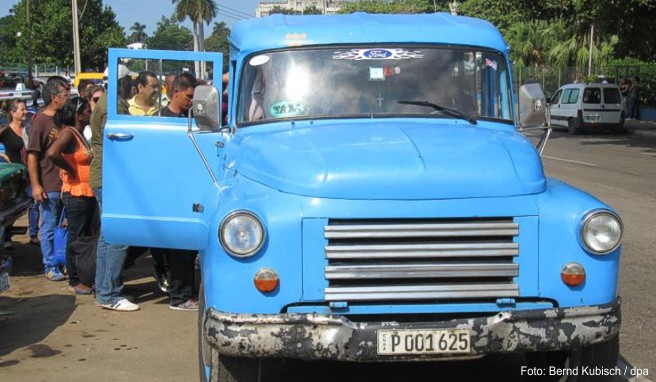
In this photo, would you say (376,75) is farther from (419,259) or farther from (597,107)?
(597,107)

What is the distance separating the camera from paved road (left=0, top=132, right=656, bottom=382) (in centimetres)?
584

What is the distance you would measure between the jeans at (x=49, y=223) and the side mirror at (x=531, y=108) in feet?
16.9

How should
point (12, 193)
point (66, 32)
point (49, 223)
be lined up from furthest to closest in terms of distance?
point (66, 32) < point (12, 193) < point (49, 223)

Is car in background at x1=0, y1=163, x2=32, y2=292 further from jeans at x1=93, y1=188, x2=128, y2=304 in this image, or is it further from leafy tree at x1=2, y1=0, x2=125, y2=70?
leafy tree at x1=2, y1=0, x2=125, y2=70

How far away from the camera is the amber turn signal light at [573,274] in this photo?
450 centimetres

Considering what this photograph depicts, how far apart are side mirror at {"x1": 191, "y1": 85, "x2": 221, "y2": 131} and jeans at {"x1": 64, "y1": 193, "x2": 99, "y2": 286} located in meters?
2.77

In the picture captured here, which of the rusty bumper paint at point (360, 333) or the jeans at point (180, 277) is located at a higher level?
the rusty bumper paint at point (360, 333)

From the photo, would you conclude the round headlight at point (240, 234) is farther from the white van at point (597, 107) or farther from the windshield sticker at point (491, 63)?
the white van at point (597, 107)

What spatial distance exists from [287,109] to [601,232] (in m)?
2.17

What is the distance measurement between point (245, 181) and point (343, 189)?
2.55 ft

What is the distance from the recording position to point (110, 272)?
7660 millimetres

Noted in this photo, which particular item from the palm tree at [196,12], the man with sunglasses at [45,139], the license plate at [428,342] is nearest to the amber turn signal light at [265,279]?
the license plate at [428,342]

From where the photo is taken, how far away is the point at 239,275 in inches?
173

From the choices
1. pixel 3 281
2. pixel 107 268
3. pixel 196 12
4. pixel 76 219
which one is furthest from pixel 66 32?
pixel 3 281
